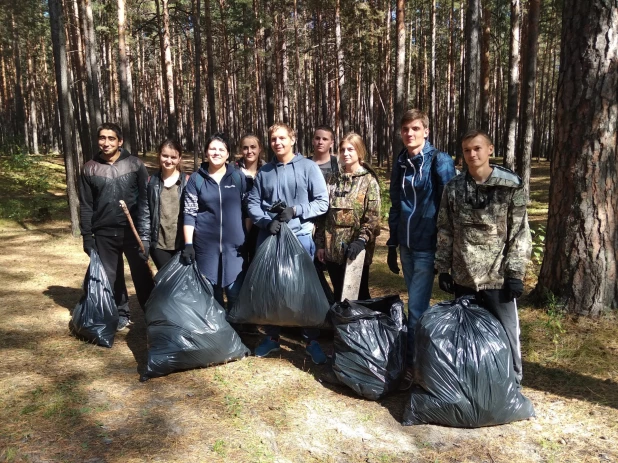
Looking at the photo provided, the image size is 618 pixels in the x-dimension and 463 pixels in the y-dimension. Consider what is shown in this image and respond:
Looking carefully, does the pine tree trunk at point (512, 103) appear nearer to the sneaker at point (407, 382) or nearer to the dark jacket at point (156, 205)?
the sneaker at point (407, 382)

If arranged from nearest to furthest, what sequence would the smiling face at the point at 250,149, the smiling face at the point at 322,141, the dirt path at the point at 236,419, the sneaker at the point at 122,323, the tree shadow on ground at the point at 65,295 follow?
the dirt path at the point at 236,419 → the smiling face at the point at 250,149 → the smiling face at the point at 322,141 → the sneaker at the point at 122,323 → the tree shadow on ground at the point at 65,295

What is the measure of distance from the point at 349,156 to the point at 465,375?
180 cm

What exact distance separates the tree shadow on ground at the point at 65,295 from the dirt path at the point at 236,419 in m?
1.34

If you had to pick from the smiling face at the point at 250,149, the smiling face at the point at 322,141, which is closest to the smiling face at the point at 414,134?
the smiling face at the point at 322,141

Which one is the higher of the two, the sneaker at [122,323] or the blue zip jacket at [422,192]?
the blue zip jacket at [422,192]

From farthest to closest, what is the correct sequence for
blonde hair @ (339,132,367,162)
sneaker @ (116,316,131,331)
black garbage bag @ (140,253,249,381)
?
sneaker @ (116,316,131,331), blonde hair @ (339,132,367,162), black garbage bag @ (140,253,249,381)

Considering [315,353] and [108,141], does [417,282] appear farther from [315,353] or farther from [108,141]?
[108,141]

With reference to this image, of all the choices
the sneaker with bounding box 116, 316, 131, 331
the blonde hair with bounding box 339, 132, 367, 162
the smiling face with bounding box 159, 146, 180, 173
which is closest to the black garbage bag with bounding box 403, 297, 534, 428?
the blonde hair with bounding box 339, 132, 367, 162

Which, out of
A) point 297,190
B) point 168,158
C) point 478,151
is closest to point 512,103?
point 297,190

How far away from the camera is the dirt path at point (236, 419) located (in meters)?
2.68

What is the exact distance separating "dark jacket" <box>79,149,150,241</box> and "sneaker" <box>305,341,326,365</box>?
5.96 feet

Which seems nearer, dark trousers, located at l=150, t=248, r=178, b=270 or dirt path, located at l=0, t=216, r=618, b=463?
dirt path, located at l=0, t=216, r=618, b=463

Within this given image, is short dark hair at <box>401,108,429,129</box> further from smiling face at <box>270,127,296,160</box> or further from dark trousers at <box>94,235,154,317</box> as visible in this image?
dark trousers at <box>94,235,154,317</box>

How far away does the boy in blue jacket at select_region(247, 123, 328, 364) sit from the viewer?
12.3ft
